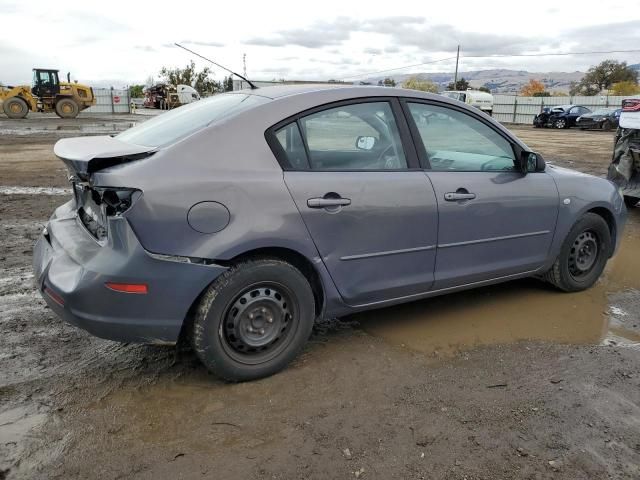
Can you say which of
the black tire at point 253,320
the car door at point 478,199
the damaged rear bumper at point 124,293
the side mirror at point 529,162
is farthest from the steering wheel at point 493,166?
the damaged rear bumper at point 124,293

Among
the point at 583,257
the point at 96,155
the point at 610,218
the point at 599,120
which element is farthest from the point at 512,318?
the point at 599,120

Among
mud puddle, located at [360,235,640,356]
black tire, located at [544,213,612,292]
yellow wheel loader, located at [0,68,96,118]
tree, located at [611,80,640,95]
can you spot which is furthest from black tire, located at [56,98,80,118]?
tree, located at [611,80,640,95]

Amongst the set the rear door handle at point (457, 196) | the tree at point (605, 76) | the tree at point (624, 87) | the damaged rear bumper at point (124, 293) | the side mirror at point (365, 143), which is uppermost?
the tree at point (605, 76)

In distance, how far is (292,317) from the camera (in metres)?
3.13

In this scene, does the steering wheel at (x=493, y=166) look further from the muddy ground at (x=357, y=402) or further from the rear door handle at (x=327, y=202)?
the rear door handle at (x=327, y=202)

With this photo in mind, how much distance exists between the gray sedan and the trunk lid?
0.01 m

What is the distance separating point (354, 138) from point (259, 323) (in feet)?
4.30

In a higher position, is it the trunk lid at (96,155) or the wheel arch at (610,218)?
the trunk lid at (96,155)

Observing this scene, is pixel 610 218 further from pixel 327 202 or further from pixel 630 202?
pixel 630 202

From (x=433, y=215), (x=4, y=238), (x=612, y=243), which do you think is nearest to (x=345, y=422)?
(x=433, y=215)

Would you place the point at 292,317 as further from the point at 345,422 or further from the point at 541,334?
the point at 541,334

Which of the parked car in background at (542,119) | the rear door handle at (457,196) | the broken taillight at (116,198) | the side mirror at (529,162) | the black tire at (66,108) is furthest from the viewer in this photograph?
the parked car in background at (542,119)

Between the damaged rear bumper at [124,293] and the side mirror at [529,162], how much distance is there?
2417 mm

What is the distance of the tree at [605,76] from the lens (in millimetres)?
66500
